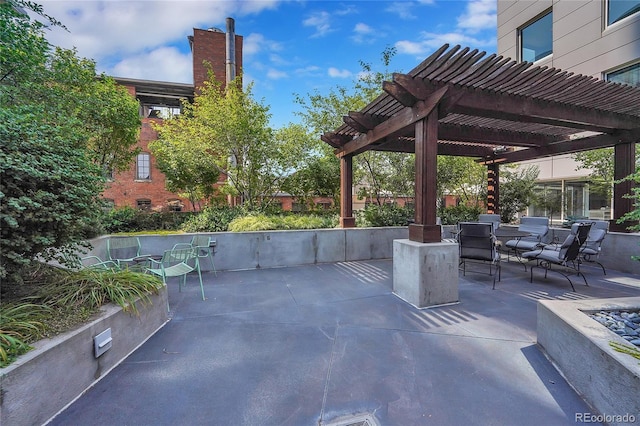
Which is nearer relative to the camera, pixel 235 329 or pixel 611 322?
pixel 611 322

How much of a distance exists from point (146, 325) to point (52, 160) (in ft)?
5.63

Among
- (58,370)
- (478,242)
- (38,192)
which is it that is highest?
(38,192)

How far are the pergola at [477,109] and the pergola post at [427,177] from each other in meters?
0.01

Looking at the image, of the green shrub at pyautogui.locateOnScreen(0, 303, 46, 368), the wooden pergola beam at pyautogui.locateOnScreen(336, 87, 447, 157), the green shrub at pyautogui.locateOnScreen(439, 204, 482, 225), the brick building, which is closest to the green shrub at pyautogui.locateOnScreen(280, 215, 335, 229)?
the wooden pergola beam at pyautogui.locateOnScreen(336, 87, 447, 157)

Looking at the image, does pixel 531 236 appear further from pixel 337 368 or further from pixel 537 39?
pixel 537 39

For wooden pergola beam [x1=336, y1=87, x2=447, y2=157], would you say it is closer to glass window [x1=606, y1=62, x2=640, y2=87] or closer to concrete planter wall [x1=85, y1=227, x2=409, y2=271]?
concrete planter wall [x1=85, y1=227, x2=409, y2=271]

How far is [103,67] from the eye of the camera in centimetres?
723

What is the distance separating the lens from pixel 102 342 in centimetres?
215

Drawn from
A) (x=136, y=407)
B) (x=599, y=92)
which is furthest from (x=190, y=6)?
(x=599, y=92)

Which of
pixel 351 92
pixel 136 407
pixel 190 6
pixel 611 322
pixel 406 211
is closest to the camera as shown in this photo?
pixel 136 407

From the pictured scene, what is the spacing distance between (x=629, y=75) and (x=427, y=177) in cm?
1004

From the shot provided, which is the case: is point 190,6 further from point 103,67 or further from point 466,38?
point 466,38

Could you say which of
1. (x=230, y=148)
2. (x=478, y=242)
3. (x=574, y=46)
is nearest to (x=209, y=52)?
(x=230, y=148)

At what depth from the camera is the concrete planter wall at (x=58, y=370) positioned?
5.00ft
